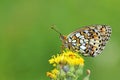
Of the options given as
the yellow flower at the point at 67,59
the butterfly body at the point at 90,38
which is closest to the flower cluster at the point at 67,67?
the yellow flower at the point at 67,59

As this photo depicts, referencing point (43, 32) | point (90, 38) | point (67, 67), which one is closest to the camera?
point (67, 67)

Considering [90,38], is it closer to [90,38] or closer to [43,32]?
[90,38]

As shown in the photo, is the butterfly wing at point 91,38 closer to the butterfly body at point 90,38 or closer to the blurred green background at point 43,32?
the butterfly body at point 90,38

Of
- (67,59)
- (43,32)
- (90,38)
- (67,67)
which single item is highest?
(43,32)

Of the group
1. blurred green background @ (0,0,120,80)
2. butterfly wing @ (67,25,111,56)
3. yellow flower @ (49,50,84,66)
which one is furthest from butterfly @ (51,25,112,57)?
blurred green background @ (0,0,120,80)

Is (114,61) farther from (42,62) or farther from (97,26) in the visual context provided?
(97,26)

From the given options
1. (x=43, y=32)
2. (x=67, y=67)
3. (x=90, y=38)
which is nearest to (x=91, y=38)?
(x=90, y=38)

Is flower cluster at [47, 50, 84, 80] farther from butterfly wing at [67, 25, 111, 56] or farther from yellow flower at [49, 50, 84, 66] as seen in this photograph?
butterfly wing at [67, 25, 111, 56]
